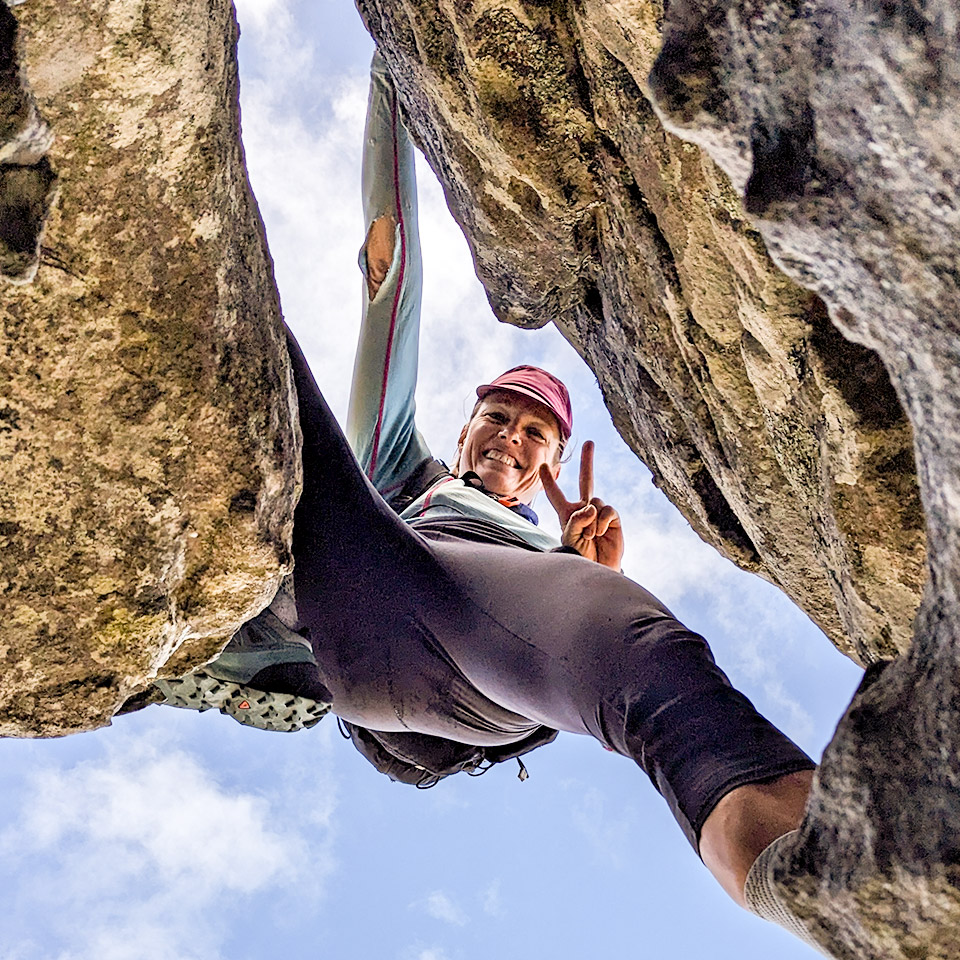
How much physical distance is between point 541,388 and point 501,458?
24 cm

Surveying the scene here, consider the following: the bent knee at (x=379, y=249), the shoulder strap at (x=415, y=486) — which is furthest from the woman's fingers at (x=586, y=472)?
the bent knee at (x=379, y=249)

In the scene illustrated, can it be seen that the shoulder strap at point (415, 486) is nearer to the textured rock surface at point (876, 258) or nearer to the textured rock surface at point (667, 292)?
the textured rock surface at point (667, 292)

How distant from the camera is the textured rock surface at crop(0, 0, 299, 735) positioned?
135 centimetres

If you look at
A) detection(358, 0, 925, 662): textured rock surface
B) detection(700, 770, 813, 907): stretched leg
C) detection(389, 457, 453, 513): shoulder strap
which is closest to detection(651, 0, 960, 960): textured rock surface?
detection(700, 770, 813, 907): stretched leg

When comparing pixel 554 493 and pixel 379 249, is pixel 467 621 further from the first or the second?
pixel 379 249

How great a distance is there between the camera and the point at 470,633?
6.03ft

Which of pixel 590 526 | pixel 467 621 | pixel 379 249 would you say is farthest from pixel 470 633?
pixel 379 249

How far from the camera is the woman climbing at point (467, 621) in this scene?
4.22 ft

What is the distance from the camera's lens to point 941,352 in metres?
0.83

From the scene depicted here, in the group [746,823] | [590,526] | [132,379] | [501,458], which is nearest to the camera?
[746,823]

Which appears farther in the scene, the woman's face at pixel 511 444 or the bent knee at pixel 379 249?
the woman's face at pixel 511 444

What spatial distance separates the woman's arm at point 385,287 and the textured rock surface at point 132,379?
0.93 metres

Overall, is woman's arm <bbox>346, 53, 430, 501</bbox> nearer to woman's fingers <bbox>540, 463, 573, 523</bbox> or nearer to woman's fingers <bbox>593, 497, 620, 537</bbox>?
woman's fingers <bbox>540, 463, 573, 523</bbox>

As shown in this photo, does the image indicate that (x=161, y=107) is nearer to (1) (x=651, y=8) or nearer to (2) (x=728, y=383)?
(1) (x=651, y=8)
